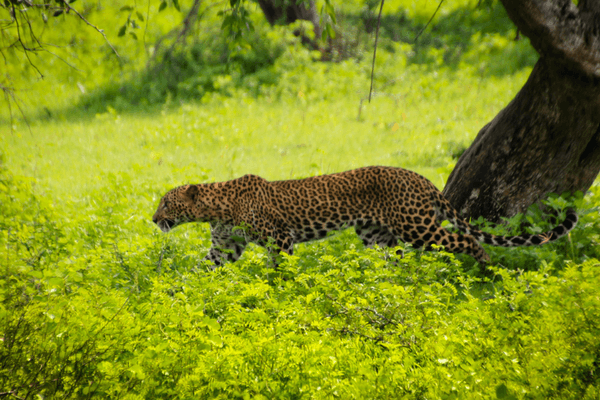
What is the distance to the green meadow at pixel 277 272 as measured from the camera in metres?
3.09

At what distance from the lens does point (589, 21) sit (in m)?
5.11

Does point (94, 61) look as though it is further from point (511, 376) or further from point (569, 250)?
point (511, 376)

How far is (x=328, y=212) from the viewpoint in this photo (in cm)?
609

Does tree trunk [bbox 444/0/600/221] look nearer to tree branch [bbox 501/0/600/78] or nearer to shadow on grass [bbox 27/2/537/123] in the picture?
tree branch [bbox 501/0/600/78]

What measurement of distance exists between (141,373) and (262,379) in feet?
2.29

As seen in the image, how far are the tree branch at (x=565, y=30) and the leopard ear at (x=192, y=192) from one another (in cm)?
Result: 393

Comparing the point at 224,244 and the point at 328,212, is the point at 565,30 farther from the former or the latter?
the point at 224,244

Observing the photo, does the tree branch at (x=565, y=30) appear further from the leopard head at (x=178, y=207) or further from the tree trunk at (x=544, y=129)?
the leopard head at (x=178, y=207)

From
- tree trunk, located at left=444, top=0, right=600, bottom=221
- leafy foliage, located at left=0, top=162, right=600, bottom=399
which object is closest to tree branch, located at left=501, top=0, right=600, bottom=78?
tree trunk, located at left=444, top=0, right=600, bottom=221

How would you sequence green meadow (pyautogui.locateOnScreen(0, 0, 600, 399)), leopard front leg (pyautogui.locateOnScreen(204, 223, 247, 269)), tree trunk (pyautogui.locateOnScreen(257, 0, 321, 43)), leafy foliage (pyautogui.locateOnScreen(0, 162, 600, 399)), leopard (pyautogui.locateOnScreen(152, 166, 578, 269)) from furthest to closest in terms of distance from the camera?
tree trunk (pyautogui.locateOnScreen(257, 0, 321, 43)), leopard front leg (pyautogui.locateOnScreen(204, 223, 247, 269)), leopard (pyautogui.locateOnScreen(152, 166, 578, 269)), green meadow (pyautogui.locateOnScreen(0, 0, 600, 399)), leafy foliage (pyautogui.locateOnScreen(0, 162, 600, 399))

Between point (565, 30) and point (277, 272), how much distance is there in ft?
11.7

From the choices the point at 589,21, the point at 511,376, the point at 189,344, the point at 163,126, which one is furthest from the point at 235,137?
the point at 511,376

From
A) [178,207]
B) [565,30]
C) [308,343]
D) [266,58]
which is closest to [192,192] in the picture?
[178,207]

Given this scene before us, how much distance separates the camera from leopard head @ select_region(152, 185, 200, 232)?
6.36m
